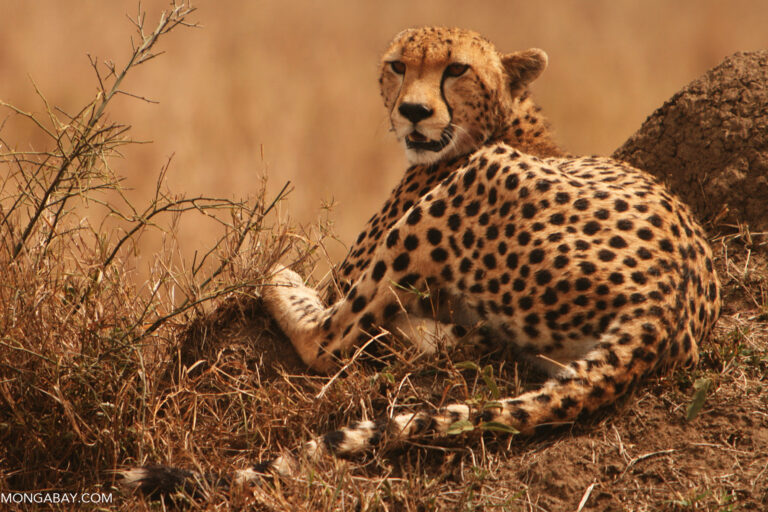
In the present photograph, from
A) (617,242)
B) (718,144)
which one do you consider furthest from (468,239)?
(718,144)

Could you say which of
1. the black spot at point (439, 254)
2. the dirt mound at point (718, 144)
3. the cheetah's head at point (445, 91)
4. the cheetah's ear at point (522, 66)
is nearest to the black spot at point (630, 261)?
the black spot at point (439, 254)

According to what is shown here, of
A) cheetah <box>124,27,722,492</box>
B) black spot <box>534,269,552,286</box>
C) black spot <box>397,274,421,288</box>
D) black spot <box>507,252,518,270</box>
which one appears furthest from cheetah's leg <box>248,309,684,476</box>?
black spot <box>397,274,421,288</box>

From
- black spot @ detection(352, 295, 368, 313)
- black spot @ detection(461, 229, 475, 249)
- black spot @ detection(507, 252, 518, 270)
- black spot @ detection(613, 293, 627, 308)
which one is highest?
black spot @ detection(461, 229, 475, 249)

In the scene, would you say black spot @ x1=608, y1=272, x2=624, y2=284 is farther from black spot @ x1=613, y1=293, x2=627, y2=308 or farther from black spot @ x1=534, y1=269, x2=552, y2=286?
black spot @ x1=534, y1=269, x2=552, y2=286

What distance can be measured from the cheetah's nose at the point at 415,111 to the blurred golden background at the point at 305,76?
248cm

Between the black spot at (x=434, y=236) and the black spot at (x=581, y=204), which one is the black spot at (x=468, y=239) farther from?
the black spot at (x=581, y=204)

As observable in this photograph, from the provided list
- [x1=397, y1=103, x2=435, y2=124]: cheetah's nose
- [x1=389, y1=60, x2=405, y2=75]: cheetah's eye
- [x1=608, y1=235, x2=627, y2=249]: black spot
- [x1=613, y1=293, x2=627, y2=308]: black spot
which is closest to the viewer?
[x1=613, y1=293, x2=627, y2=308]: black spot

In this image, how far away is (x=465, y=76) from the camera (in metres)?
3.43

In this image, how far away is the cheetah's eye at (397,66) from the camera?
3.52m

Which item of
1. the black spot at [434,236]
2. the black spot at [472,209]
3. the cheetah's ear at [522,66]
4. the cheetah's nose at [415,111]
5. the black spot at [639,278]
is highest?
the cheetah's ear at [522,66]

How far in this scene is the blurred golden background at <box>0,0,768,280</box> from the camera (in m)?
6.65

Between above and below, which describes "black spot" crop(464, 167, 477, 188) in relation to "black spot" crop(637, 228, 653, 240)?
above

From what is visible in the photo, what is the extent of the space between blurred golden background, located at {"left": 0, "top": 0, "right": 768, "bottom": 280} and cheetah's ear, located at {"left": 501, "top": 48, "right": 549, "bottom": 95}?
7.84 ft

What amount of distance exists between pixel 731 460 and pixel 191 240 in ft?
13.7
